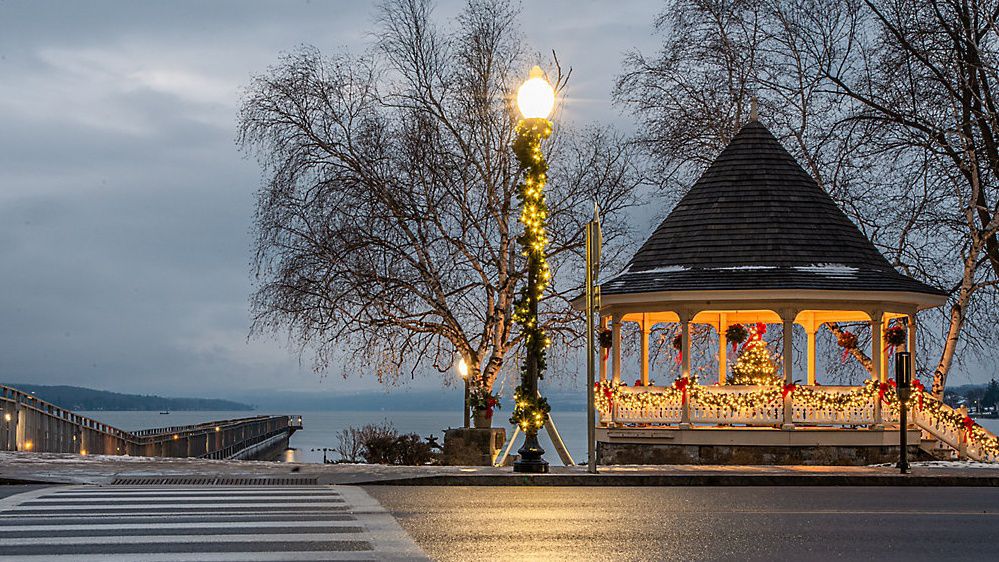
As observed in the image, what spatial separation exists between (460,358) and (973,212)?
1388cm

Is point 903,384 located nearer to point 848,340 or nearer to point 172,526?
point 848,340

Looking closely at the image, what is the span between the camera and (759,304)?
28.9 m

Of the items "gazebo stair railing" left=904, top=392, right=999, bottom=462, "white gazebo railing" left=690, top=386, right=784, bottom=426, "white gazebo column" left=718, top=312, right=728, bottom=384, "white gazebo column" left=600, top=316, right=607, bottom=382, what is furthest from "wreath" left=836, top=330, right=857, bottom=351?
"white gazebo column" left=600, top=316, right=607, bottom=382

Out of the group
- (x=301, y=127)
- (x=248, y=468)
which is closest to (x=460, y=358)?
(x=301, y=127)

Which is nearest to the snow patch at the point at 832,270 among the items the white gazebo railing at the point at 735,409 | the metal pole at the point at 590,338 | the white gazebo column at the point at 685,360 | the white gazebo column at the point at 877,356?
the white gazebo column at the point at 877,356

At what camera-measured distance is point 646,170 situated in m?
39.1

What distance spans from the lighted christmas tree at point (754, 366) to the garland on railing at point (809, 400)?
225 centimetres

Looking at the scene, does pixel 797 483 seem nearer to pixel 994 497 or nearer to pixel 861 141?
pixel 994 497

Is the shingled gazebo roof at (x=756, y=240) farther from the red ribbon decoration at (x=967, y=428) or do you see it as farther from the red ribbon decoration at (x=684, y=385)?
the red ribbon decoration at (x=967, y=428)

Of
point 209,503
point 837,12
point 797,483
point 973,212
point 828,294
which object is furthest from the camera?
point 837,12

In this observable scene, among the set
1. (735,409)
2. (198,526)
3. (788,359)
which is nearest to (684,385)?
(735,409)

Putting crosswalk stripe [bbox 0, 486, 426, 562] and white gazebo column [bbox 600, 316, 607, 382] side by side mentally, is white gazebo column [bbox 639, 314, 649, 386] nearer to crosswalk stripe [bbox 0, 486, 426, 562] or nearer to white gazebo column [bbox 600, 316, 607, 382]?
white gazebo column [bbox 600, 316, 607, 382]

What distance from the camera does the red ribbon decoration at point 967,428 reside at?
1154 inches

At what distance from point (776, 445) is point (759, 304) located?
2.98m
